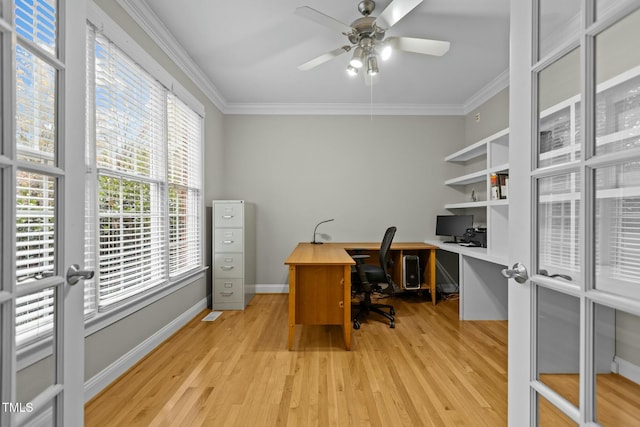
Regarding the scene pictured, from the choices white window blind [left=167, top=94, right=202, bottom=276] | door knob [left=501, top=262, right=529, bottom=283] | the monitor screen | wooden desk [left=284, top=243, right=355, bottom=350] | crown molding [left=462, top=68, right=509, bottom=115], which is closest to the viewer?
door knob [left=501, top=262, right=529, bottom=283]

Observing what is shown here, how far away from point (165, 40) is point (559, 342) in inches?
130

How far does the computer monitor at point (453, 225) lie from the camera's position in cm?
375

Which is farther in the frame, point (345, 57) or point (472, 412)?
point (345, 57)

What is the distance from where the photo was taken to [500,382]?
1986 millimetres

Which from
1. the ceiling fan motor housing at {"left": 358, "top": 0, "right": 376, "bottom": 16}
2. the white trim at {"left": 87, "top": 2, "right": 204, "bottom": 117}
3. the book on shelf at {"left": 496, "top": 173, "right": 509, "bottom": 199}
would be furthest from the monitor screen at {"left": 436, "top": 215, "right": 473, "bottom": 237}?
the white trim at {"left": 87, "top": 2, "right": 204, "bottom": 117}

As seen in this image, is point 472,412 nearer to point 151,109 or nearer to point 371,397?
point 371,397

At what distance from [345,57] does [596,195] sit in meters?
2.79

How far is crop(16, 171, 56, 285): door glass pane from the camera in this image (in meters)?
0.85

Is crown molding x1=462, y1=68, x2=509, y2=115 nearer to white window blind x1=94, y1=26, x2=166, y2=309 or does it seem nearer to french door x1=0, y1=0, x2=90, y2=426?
white window blind x1=94, y1=26, x2=166, y2=309

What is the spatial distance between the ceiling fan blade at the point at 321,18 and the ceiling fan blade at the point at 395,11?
26 cm

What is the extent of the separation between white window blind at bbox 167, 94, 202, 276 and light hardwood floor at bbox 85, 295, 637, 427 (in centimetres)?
78

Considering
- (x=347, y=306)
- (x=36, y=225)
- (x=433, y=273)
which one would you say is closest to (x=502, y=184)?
(x=433, y=273)

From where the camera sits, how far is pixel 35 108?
895 mm

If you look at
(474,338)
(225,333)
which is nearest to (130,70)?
(225,333)
